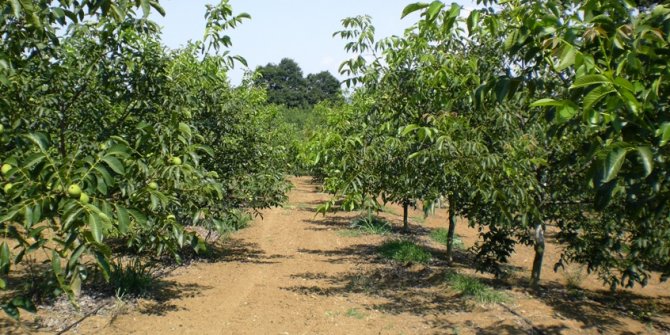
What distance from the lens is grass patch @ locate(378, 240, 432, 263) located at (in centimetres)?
1132

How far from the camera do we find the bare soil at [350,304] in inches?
262

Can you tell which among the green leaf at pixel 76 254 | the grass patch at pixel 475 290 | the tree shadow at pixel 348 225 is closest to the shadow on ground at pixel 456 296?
the grass patch at pixel 475 290

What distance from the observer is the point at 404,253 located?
1179cm

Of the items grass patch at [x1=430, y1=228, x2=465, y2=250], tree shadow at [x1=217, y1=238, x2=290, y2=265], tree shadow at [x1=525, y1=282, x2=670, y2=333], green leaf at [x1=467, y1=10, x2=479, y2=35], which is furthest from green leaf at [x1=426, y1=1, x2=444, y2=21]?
grass patch at [x1=430, y1=228, x2=465, y2=250]

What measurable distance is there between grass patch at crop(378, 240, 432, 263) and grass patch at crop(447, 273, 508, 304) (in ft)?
7.79

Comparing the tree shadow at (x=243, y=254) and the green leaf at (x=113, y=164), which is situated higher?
the green leaf at (x=113, y=164)

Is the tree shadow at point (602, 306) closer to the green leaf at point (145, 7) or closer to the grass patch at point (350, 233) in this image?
the green leaf at point (145, 7)

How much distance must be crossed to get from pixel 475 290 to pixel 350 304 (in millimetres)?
1981

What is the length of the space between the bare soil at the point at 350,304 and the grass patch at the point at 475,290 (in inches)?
4.6

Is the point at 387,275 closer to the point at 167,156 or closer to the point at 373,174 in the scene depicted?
the point at 373,174

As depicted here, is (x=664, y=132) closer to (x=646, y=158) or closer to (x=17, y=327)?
(x=646, y=158)

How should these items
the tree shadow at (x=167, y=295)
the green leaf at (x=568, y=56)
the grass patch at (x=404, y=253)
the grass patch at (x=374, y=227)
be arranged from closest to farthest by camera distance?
the green leaf at (x=568, y=56), the tree shadow at (x=167, y=295), the grass patch at (x=404, y=253), the grass patch at (x=374, y=227)

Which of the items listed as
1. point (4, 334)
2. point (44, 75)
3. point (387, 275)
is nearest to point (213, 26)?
point (44, 75)

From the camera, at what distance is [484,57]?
21.9 ft
